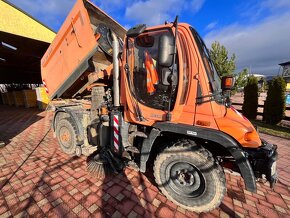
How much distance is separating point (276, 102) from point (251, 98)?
3.94ft

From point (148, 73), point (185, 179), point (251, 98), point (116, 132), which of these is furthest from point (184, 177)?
point (251, 98)

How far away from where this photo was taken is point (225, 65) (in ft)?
46.1

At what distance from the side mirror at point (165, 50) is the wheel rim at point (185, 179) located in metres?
1.39

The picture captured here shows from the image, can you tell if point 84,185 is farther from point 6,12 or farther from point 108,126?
point 6,12

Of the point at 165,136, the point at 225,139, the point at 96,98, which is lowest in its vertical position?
the point at 165,136

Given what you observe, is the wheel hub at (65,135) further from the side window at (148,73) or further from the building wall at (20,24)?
the building wall at (20,24)

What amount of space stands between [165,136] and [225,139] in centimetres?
95

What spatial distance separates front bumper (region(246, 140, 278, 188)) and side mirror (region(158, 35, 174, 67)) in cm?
152

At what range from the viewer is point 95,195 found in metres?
2.46

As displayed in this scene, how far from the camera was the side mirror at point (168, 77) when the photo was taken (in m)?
2.07

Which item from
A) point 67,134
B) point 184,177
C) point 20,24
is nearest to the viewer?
point 184,177

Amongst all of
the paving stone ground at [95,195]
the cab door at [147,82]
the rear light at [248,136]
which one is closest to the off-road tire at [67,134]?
the paving stone ground at [95,195]

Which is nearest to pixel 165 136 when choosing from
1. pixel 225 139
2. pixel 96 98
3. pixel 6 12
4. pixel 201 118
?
pixel 201 118

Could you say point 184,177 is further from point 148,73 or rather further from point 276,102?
point 276,102
